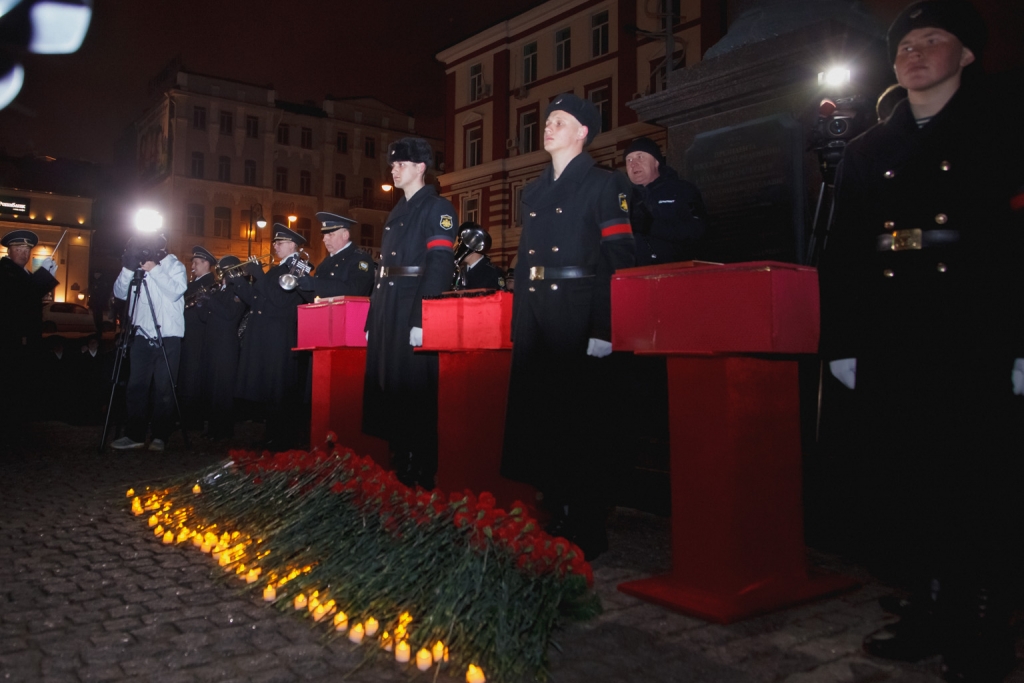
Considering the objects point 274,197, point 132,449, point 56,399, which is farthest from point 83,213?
point 132,449

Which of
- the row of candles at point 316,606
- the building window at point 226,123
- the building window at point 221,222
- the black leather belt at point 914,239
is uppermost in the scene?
the building window at point 226,123

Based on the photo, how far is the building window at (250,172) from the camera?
55.0m

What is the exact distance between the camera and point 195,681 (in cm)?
243

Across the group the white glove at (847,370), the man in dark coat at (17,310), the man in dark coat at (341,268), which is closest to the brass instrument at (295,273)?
the man in dark coat at (341,268)

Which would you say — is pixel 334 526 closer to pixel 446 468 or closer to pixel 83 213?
pixel 446 468

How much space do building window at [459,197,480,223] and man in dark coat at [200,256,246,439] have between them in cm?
2726

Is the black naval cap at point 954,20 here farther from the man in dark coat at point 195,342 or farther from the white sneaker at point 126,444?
→ the man in dark coat at point 195,342

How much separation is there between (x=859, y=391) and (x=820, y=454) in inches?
50.9

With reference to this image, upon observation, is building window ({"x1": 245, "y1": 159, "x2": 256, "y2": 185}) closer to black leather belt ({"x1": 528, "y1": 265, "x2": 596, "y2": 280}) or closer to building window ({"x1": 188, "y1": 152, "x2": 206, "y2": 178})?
building window ({"x1": 188, "y1": 152, "x2": 206, "y2": 178})

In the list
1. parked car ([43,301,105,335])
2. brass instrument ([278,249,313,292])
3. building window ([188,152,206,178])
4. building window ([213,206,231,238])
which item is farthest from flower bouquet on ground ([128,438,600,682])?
building window ([188,152,206,178])

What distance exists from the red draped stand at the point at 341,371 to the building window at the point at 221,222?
51.2m

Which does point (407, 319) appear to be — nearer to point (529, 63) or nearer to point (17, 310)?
point (17, 310)

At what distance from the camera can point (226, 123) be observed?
178ft

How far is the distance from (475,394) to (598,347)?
1.05 m
